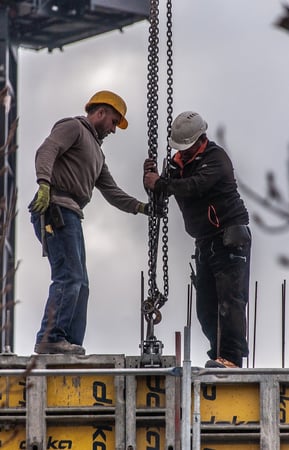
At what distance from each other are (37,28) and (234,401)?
2065cm

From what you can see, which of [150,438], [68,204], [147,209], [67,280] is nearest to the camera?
[150,438]

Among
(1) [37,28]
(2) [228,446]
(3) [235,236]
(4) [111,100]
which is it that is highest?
(1) [37,28]

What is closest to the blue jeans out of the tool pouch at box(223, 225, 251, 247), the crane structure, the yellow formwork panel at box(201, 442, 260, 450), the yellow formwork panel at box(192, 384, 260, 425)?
the tool pouch at box(223, 225, 251, 247)

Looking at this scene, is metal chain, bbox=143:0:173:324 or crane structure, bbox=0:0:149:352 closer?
metal chain, bbox=143:0:173:324

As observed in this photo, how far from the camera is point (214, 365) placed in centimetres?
1519

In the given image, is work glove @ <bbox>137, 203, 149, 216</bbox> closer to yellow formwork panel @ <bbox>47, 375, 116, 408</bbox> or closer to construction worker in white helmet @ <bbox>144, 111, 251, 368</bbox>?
construction worker in white helmet @ <bbox>144, 111, 251, 368</bbox>

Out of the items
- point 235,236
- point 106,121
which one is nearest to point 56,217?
point 106,121

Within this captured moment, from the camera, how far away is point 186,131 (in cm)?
1630

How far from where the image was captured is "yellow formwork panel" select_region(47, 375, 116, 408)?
14344 millimetres

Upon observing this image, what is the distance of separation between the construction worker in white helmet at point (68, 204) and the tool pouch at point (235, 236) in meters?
1.18

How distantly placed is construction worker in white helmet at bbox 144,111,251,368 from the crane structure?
1622 centimetres

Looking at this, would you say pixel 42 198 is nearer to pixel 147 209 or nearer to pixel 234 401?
pixel 147 209

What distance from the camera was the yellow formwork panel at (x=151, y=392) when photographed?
47.0 ft

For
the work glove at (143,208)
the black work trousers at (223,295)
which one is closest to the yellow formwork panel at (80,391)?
the black work trousers at (223,295)
